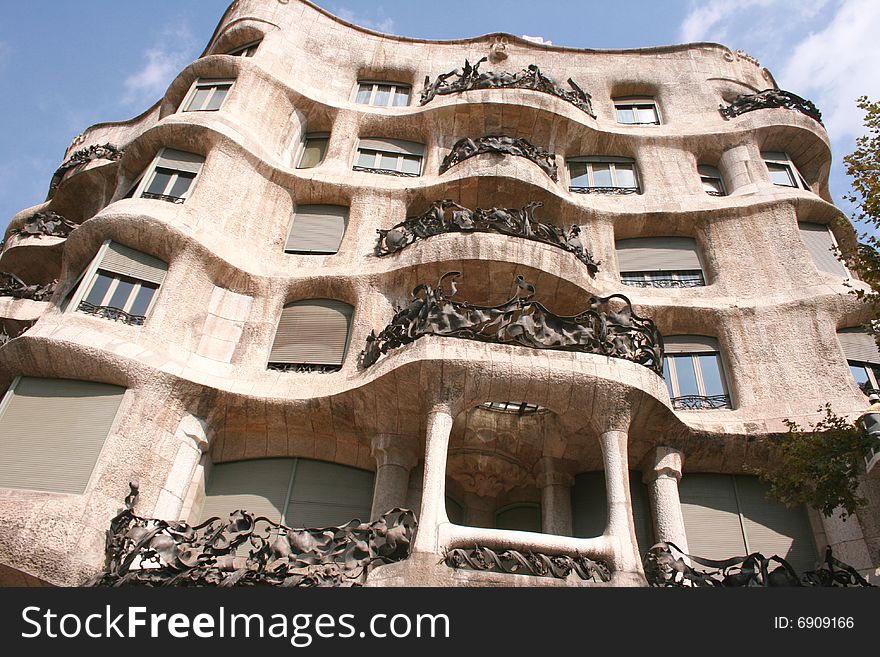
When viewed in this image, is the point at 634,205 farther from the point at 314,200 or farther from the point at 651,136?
the point at 314,200

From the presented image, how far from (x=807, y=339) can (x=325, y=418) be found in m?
9.28

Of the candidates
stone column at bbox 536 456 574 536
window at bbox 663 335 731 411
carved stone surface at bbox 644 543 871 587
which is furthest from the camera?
window at bbox 663 335 731 411

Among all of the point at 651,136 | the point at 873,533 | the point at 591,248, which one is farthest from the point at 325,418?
the point at 651,136

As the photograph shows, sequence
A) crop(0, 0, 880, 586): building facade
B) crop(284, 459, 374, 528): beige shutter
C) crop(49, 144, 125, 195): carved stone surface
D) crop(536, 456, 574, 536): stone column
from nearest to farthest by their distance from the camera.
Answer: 1. crop(0, 0, 880, 586): building facade
2. crop(284, 459, 374, 528): beige shutter
3. crop(536, 456, 574, 536): stone column
4. crop(49, 144, 125, 195): carved stone surface

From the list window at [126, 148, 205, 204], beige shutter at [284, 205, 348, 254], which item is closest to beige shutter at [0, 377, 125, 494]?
window at [126, 148, 205, 204]

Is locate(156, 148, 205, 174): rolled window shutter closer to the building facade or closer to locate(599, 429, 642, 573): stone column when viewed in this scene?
the building facade

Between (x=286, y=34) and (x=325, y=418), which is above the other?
(x=286, y=34)

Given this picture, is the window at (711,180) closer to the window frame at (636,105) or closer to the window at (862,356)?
the window frame at (636,105)

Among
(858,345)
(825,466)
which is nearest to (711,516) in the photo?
(825,466)

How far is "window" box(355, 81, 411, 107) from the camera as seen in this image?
786 inches

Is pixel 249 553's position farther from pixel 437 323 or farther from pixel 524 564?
pixel 437 323

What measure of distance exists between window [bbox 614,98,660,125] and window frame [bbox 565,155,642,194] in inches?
79.9

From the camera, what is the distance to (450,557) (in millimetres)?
9359

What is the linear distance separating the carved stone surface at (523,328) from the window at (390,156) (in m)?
6.61
